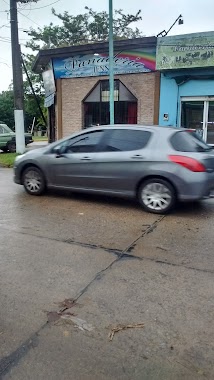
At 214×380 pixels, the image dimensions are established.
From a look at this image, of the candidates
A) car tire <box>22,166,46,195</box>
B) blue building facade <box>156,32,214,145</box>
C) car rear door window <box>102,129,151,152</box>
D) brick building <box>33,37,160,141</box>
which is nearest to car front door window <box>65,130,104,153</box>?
car rear door window <box>102,129,151,152</box>

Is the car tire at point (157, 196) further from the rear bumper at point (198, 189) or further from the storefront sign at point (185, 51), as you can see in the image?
the storefront sign at point (185, 51)

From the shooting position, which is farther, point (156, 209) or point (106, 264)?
point (156, 209)

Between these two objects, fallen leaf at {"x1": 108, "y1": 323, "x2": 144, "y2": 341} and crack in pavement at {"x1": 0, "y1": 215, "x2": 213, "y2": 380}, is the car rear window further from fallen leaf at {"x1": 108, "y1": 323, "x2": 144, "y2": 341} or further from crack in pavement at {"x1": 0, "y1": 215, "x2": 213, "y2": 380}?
fallen leaf at {"x1": 108, "y1": 323, "x2": 144, "y2": 341}

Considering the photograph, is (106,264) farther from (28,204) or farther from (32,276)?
(28,204)

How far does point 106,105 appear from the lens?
16.1 meters

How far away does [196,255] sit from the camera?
4.21m

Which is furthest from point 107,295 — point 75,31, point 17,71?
point 75,31

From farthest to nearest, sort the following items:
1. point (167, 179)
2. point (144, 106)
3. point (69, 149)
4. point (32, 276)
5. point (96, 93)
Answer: point (96, 93) < point (144, 106) < point (69, 149) < point (167, 179) < point (32, 276)

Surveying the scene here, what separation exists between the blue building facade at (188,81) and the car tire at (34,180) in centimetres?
868

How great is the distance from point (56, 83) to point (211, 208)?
12.5 meters

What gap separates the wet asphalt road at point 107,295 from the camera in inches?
92.7

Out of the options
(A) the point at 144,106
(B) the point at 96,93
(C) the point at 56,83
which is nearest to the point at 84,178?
(A) the point at 144,106

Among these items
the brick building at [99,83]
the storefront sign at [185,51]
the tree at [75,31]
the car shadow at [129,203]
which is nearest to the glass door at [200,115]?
the brick building at [99,83]

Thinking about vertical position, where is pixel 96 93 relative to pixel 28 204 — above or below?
above
